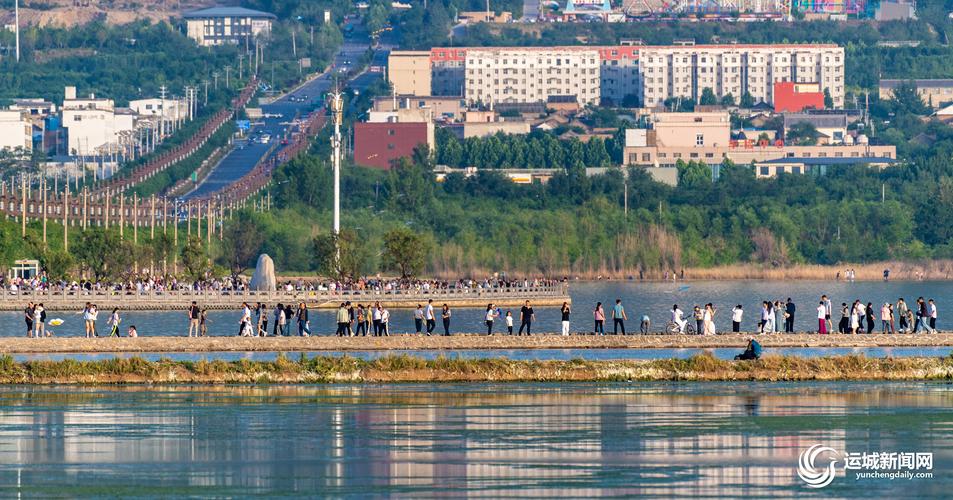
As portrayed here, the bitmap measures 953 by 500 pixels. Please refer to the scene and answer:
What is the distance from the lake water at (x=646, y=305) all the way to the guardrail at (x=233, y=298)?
112 centimetres

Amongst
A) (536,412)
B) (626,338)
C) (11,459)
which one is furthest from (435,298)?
(11,459)

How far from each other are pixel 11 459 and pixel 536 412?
479 inches

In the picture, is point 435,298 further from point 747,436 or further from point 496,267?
point 747,436

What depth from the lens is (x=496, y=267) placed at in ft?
518

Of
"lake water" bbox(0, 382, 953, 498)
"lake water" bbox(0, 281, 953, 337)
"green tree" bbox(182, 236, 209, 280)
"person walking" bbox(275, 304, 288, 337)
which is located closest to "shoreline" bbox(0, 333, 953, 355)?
"person walking" bbox(275, 304, 288, 337)

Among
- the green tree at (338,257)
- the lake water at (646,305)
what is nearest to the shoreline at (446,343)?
the lake water at (646,305)

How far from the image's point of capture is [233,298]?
354 feet

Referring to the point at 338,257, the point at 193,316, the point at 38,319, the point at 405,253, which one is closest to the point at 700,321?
the point at 193,316

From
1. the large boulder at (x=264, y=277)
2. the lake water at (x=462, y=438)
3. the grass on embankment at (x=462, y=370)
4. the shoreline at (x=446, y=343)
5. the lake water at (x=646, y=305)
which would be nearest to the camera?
the lake water at (x=462, y=438)

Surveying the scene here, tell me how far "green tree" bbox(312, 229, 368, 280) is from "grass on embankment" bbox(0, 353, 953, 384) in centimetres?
6394

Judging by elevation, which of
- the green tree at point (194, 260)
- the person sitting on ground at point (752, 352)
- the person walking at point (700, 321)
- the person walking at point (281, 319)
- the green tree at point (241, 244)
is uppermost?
the person sitting on ground at point (752, 352)

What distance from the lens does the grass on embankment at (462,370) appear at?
58.1 metres

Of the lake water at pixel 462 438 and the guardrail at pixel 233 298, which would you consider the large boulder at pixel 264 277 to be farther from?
the lake water at pixel 462 438

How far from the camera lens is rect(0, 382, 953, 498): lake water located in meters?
41.2
